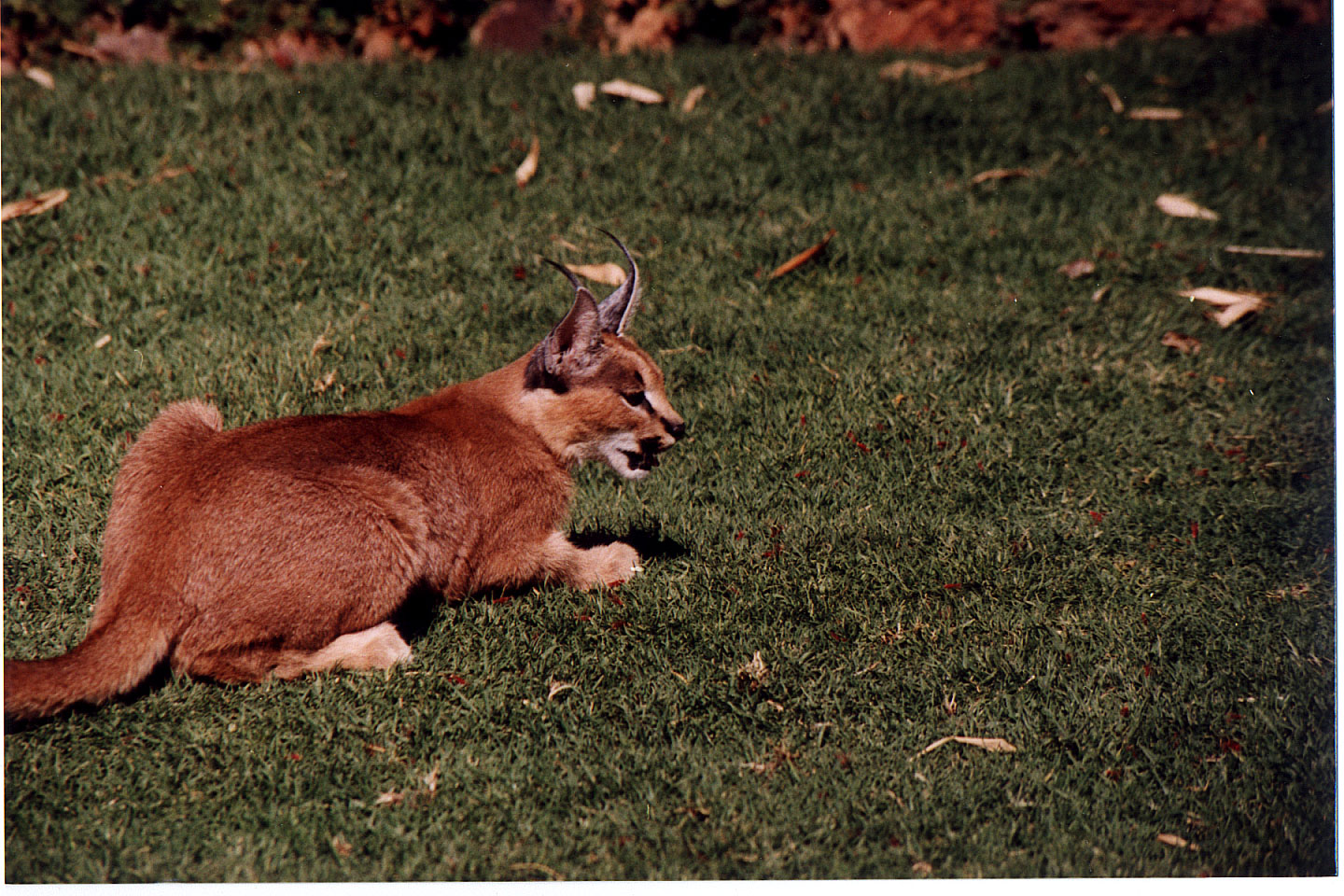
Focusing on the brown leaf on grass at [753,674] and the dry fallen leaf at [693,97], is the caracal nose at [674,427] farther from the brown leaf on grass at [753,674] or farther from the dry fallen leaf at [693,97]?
the dry fallen leaf at [693,97]

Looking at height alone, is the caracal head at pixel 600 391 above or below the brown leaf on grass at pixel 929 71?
above

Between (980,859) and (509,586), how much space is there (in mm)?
2024

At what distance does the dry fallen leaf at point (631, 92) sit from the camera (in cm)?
815

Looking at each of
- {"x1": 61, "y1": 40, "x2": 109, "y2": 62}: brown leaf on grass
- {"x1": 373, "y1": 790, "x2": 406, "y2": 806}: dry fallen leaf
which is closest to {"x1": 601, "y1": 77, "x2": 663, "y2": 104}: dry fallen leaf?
{"x1": 61, "y1": 40, "x2": 109, "y2": 62}: brown leaf on grass

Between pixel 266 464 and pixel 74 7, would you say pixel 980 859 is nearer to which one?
pixel 266 464

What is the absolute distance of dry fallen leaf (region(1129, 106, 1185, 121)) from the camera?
8.51 m

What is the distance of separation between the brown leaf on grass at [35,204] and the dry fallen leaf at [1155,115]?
23.3 ft

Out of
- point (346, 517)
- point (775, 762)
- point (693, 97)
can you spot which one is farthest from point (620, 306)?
point (693, 97)

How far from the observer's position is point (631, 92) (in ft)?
26.8

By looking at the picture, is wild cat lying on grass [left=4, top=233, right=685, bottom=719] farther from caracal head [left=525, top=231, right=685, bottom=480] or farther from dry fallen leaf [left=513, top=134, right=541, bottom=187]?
dry fallen leaf [left=513, top=134, right=541, bottom=187]

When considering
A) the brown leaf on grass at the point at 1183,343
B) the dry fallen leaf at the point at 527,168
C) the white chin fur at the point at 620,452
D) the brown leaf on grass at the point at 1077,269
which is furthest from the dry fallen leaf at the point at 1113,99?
the white chin fur at the point at 620,452

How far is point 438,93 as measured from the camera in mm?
8109

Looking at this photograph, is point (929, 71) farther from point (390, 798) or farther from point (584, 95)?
point (390, 798)

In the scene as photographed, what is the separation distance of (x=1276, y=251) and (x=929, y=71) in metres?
2.89
